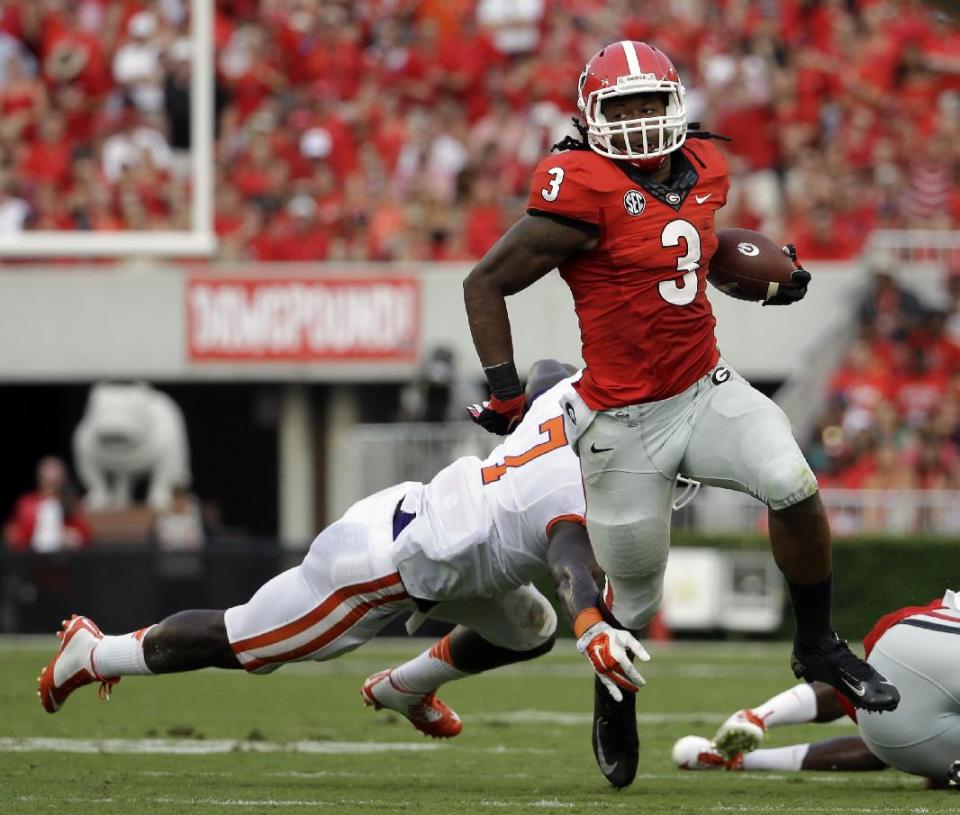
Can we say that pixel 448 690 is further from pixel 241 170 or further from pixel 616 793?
pixel 241 170

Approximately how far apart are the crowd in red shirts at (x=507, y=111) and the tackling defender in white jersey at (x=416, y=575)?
9.24 m

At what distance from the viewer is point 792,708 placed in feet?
21.1

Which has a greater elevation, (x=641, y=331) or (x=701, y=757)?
(x=641, y=331)

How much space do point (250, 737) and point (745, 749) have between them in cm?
213

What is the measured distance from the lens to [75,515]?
14.7m

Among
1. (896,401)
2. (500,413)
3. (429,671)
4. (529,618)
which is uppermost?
(500,413)

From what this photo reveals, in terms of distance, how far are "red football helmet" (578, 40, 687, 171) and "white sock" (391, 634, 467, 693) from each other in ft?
6.25

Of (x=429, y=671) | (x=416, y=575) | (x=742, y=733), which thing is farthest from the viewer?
(x=429, y=671)

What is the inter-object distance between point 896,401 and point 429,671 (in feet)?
27.5

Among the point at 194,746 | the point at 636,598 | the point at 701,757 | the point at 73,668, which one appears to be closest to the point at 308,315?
the point at 194,746

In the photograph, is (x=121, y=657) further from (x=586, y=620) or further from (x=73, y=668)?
(x=586, y=620)

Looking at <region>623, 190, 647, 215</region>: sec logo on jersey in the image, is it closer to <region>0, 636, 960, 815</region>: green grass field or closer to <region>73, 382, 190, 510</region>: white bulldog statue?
<region>0, 636, 960, 815</region>: green grass field

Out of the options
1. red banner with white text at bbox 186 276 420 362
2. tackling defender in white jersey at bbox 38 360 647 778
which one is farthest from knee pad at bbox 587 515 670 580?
red banner with white text at bbox 186 276 420 362

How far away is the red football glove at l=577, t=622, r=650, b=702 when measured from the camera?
5410 millimetres
